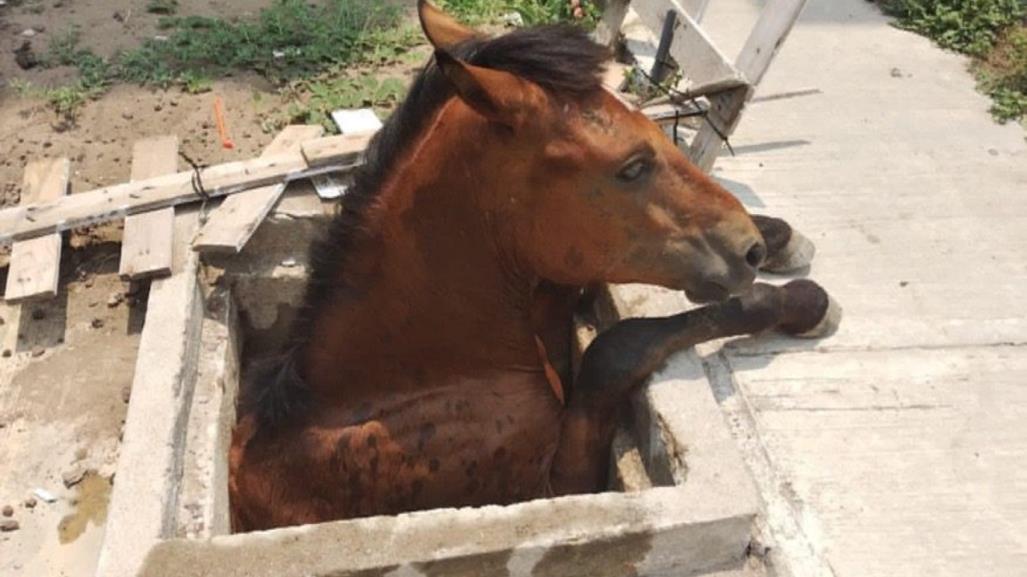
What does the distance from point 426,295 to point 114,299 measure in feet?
4.93

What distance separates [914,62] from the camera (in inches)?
213

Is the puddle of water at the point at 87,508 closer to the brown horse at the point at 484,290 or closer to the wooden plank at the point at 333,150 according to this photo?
Answer: the brown horse at the point at 484,290

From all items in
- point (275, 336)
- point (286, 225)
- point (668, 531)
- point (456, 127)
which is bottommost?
point (275, 336)

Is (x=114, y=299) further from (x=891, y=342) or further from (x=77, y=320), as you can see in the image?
A: (x=891, y=342)

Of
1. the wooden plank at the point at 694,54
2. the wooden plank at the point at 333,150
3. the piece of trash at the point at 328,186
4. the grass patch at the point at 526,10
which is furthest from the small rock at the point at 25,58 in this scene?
the wooden plank at the point at 694,54

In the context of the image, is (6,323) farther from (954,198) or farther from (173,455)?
(954,198)

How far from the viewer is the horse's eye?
223cm

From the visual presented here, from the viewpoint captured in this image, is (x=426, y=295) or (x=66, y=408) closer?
(x=426, y=295)

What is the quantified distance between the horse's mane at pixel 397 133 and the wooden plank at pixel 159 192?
859mm

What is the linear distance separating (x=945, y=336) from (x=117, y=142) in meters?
3.71

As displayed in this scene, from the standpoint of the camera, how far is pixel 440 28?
256 centimetres

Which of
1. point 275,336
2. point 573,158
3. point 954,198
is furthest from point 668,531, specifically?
point 954,198

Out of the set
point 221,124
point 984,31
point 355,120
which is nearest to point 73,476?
point 355,120

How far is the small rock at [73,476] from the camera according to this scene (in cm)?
277
